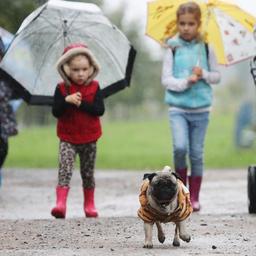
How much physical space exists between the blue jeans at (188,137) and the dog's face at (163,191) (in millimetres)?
3092

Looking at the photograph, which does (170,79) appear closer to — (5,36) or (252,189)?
(252,189)

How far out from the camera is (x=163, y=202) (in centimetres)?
672

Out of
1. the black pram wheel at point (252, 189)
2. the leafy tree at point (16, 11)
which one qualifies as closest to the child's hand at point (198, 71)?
the black pram wheel at point (252, 189)

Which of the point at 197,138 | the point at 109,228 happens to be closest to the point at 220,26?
the point at 197,138

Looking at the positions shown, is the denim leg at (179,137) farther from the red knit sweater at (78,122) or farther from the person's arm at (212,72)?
the red knit sweater at (78,122)

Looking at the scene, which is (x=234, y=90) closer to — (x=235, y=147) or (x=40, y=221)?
(x=235, y=147)

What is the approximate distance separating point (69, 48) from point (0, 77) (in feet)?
3.71

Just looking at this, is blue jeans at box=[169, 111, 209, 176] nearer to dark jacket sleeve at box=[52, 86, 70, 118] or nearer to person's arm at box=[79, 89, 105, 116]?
person's arm at box=[79, 89, 105, 116]

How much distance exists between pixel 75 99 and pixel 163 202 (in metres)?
2.32

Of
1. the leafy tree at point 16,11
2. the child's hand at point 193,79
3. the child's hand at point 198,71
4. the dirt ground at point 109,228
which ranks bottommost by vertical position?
the dirt ground at point 109,228

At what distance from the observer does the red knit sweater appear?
9.02 m

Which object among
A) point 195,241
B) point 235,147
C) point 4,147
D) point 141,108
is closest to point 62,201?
point 195,241

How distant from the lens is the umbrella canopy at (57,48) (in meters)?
9.70

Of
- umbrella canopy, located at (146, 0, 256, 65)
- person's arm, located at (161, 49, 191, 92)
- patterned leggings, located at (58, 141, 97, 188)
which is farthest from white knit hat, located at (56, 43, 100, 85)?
umbrella canopy, located at (146, 0, 256, 65)
